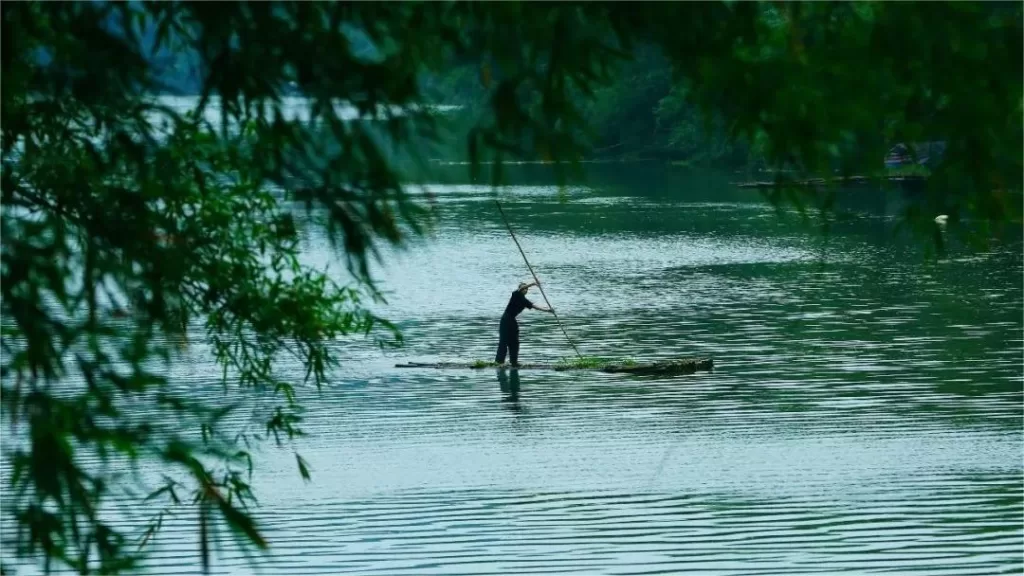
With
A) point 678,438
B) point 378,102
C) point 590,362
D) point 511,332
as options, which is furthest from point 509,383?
point 378,102

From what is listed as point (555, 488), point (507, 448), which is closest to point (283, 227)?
point (555, 488)

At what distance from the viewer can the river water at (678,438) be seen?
16.6 m

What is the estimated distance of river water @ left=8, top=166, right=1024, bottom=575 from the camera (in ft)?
54.5

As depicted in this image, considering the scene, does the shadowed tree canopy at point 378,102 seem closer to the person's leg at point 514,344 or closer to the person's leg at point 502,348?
the person's leg at point 514,344

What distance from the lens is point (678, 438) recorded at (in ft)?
73.8

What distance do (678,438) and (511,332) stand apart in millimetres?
6327

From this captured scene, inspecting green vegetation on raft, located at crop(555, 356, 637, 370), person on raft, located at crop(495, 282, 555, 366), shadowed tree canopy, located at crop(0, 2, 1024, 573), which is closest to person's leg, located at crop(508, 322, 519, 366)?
person on raft, located at crop(495, 282, 555, 366)

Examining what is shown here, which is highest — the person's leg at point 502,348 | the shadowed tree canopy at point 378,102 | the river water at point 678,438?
the shadowed tree canopy at point 378,102

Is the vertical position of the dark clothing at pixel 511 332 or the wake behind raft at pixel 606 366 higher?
the dark clothing at pixel 511 332

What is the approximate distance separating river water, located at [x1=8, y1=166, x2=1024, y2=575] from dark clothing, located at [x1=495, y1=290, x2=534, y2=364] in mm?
391

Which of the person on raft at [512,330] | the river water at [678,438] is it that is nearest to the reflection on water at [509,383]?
the river water at [678,438]

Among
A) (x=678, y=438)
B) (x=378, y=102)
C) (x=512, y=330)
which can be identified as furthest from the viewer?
(x=512, y=330)

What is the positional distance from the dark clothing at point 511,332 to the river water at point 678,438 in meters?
0.39

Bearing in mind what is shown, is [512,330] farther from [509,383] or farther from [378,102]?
[378,102]
